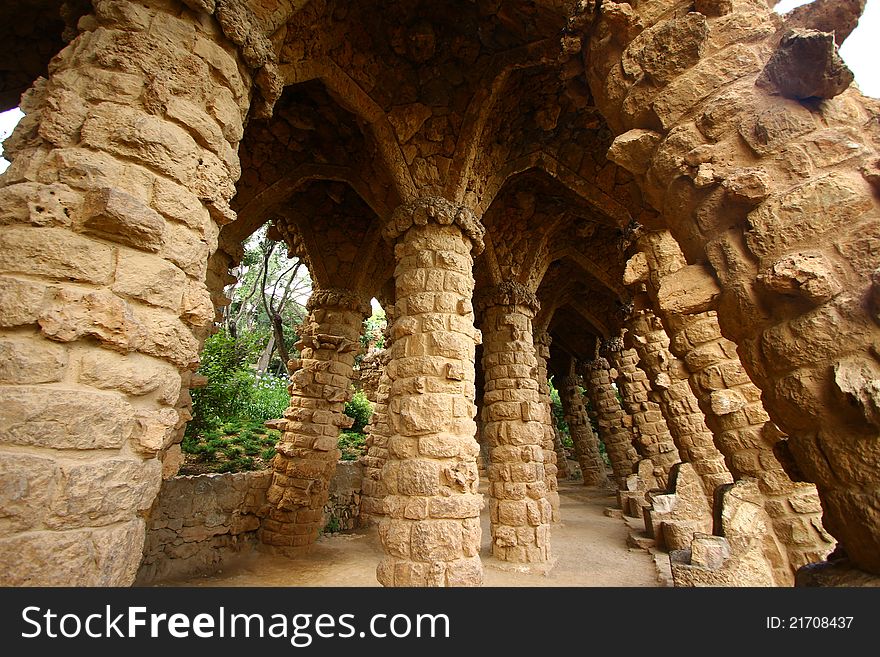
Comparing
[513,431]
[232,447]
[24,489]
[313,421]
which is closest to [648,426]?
[513,431]

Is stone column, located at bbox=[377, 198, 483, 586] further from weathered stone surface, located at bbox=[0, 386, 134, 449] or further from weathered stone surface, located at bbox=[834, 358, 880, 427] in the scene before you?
weathered stone surface, located at bbox=[834, 358, 880, 427]

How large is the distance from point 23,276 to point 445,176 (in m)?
5.48

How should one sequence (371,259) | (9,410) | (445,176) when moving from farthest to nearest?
(371,259)
(445,176)
(9,410)

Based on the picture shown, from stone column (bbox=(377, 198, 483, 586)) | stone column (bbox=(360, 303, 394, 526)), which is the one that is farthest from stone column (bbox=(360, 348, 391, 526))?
stone column (bbox=(377, 198, 483, 586))

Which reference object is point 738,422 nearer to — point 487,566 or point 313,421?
point 487,566

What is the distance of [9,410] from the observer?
5.35 feet

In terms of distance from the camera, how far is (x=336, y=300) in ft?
29.8

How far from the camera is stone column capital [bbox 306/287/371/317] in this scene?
9.05m

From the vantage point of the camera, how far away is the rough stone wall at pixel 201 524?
654 centimetres

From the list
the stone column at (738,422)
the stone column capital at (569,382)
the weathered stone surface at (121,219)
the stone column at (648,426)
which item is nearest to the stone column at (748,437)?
the stone column at (738,422)

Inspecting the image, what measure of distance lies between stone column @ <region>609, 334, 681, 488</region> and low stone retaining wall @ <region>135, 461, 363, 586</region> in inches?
350

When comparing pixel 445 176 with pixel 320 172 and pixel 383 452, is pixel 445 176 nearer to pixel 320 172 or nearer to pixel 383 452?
pixel 320 172

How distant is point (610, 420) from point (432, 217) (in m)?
11.6
